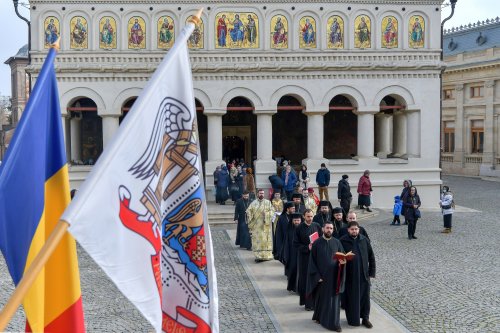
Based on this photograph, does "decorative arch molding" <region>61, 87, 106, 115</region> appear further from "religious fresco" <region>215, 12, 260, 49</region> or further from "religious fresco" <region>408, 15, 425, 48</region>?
"religious fresco" <region>408, 15, 425, 48</region>

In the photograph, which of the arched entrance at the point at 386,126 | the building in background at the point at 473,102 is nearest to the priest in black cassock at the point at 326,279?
the arched entrance at the point at 386,126

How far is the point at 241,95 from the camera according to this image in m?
24.0

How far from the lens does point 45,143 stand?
4.64 m

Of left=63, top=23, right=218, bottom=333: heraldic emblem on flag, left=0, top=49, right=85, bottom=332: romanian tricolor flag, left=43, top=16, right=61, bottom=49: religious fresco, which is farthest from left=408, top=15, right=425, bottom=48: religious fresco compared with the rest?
left=0, top=49, right=85, bottom=332: romanian tricolor flag

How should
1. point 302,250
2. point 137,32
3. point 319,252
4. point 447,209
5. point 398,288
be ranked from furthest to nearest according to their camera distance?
point 137,32, point 447,209, point 398,288, point 302,250, point 319,252

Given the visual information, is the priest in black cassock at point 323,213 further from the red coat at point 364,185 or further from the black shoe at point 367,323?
the red coat at point 364,185

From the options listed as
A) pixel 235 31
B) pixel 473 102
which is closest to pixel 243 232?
pixel 235 31

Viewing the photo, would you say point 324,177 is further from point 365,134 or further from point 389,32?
point 389,32

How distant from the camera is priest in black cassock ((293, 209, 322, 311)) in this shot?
10.6 meters

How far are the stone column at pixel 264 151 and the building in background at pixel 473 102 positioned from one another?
21420 millimetres

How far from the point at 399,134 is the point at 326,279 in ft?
62.4

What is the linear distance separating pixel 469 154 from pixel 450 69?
6.10 m

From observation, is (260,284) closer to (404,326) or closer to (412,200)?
(404,326)

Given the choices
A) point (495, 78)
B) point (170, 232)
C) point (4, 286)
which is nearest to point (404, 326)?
point (170, 232)
